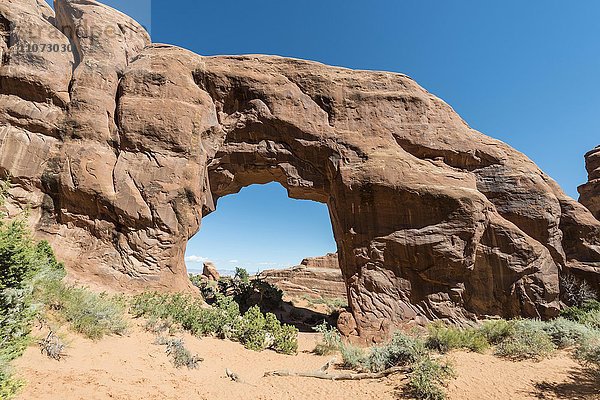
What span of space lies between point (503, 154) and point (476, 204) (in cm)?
443

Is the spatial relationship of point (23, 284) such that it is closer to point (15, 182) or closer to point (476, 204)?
point (15, 182)

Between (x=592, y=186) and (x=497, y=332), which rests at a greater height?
(x=592, y=186)

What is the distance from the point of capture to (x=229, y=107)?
1675 cm

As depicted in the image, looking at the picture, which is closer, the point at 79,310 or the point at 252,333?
the point at 79,310

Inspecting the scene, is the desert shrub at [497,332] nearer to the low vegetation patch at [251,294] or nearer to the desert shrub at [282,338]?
the desert shrub at [282,338]

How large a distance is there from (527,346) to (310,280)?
2573 cm

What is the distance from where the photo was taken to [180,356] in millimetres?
7535

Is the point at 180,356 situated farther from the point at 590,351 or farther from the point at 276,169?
the point at 276,169

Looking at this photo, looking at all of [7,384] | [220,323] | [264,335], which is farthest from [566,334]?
[7,384]

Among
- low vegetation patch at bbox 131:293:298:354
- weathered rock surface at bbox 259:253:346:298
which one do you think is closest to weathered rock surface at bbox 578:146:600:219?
weathered rock surface at bbox 259:253:346:298

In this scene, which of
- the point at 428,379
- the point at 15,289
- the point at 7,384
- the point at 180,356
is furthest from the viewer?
Result: the point at 180,356

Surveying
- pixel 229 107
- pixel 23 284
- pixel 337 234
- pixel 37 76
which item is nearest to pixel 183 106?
pixel 229 107

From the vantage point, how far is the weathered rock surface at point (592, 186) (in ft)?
83.7

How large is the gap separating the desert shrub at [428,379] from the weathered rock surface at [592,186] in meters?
27.1
